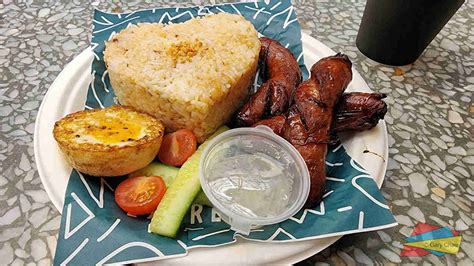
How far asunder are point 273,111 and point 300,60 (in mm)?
477

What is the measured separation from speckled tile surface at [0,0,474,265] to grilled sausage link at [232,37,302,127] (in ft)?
1.76

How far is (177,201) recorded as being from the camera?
1.38 metres

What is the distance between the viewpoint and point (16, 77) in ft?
6.82

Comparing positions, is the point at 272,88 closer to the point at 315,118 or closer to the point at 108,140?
the point at 315,118

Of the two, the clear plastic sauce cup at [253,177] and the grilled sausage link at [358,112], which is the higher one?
the grilled sausage link at [358,112]

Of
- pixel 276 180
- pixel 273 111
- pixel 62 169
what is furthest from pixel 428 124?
pixel 62 169

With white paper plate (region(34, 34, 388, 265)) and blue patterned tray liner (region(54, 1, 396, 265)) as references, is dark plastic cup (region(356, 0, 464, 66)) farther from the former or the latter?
blue patterned tray liner (region(54, 1, 396, 265))

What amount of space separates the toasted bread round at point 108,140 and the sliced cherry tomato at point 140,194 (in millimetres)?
45

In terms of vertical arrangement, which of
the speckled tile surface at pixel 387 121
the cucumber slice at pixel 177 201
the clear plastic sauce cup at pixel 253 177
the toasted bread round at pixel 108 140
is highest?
the toasted bread round at pixel 108 140

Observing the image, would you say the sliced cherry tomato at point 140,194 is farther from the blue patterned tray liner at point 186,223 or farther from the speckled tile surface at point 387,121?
the speckled tile surface at point 387,121

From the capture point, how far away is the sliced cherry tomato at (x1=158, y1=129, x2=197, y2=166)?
158 centimetres

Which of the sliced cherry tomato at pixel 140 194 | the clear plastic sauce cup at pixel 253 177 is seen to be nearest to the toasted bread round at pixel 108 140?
the sliced cherry tomato at pixel 140 194

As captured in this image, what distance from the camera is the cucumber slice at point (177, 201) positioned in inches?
52.5

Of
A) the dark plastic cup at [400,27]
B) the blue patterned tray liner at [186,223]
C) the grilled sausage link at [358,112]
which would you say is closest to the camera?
the blue patterned tray liner at [186,223]
